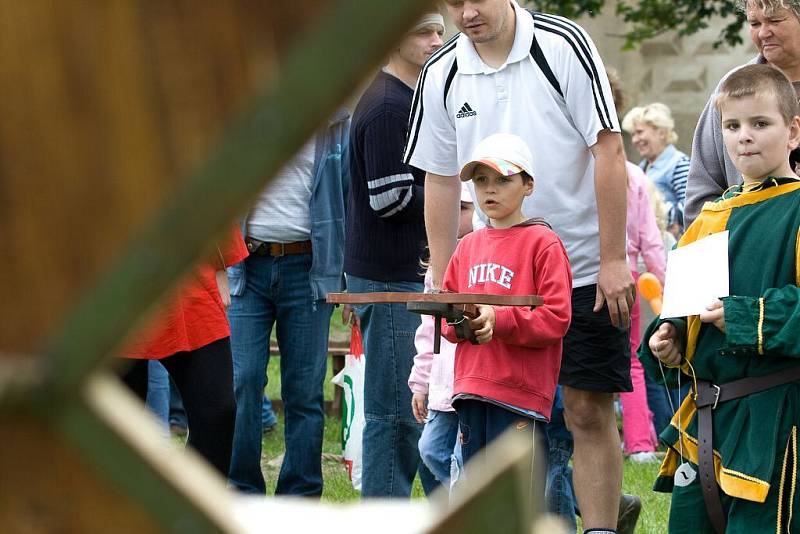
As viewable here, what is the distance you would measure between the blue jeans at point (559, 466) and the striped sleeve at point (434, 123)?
962 mm

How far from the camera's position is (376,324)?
15.3 feet

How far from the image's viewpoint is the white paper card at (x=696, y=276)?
11.6 feet

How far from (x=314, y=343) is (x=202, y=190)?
4.56m

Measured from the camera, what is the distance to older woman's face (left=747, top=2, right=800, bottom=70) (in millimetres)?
4059

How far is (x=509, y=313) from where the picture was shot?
3.83m

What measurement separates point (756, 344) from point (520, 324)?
747mm

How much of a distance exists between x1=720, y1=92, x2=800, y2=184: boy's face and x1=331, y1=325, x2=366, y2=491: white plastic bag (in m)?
2.26

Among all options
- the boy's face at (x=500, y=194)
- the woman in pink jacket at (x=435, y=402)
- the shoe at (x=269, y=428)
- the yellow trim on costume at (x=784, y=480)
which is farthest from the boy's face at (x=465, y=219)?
the shoe at (x=269, y=428)

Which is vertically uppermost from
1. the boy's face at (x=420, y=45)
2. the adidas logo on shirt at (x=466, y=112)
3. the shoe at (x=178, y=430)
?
the boy's face at (x=420, y=45)

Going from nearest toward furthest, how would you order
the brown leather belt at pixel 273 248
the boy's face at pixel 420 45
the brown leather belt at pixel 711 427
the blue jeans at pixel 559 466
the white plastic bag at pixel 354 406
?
the brown leather belt at pixel 711 427 → the blue jeans at pixel 559 466 → the boy's face at pixel 420 45 → the brown leather belt at pixel 273 248 → the white plastic bag at pixel 354 406

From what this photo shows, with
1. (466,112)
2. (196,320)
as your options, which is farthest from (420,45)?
(196,320)

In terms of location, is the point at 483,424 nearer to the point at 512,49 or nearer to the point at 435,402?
the point at 435,402

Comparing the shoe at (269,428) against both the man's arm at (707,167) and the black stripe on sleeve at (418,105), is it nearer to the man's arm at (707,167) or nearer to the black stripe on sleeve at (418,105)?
the black stripe on sleeve at (418,105)

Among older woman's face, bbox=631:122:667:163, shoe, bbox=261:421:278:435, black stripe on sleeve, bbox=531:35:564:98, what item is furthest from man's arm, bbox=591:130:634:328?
older woman's face, bbox=631:122:667:163
